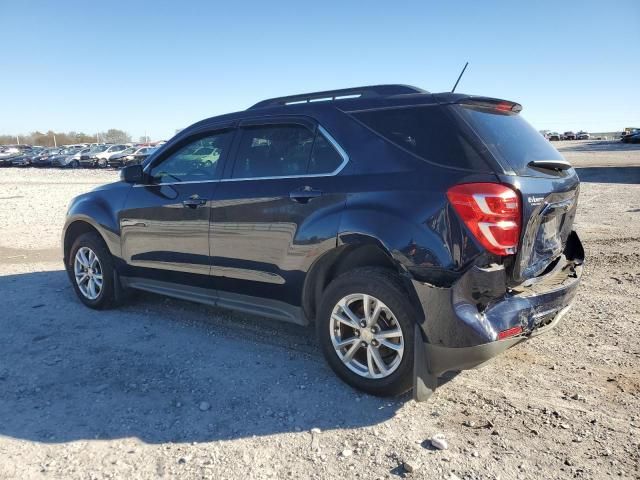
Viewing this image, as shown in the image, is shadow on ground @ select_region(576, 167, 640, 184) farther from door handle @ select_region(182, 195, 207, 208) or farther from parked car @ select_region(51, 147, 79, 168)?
parked car @ select_region(51, 147, 79, 168)

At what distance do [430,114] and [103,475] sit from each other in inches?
110

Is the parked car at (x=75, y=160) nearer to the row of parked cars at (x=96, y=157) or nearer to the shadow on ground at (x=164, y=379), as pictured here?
the row of parked cars at (x=96, y=157)

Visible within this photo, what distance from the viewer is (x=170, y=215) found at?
14.9 ft

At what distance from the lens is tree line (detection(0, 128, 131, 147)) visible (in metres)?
82.8

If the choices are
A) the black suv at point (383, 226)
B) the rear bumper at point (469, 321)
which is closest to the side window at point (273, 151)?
the black suv at point (383, 226)

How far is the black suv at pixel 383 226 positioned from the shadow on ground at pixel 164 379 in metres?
0.36

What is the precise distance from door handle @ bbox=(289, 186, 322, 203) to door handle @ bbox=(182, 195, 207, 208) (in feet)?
3.15

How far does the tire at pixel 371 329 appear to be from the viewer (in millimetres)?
3164

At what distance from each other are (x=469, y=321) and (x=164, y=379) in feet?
7.20

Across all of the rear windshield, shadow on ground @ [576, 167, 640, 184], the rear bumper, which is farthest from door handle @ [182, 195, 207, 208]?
shadow on ground @ [576, 167, 640, 184]

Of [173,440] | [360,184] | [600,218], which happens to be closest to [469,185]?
[360,184]

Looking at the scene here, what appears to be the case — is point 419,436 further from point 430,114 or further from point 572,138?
point 572,138

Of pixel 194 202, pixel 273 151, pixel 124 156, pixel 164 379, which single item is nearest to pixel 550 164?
pixel 273 151

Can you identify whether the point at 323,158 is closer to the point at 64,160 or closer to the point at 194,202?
the point at 194,202
